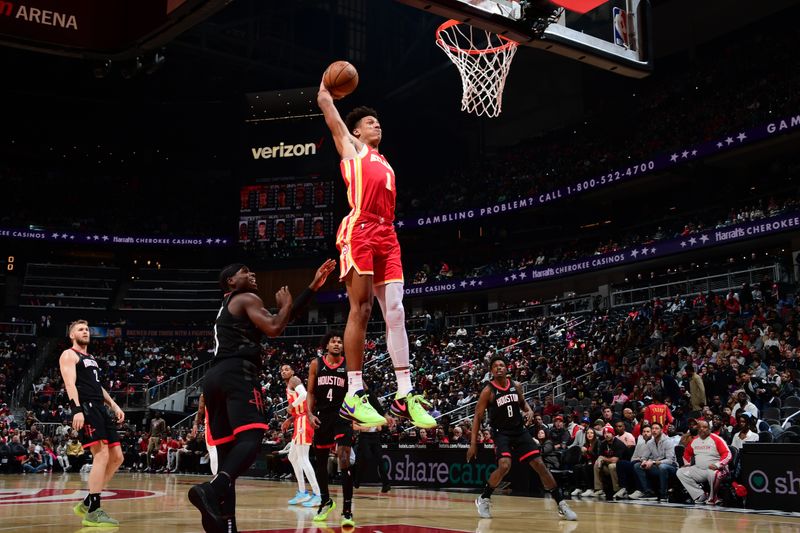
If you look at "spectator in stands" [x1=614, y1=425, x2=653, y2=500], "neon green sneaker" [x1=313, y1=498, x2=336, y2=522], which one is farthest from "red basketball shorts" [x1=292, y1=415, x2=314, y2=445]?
"spectator in stands" [x1=614, y1=425, x2=653, y2=500]

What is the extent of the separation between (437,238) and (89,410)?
27.9 meters

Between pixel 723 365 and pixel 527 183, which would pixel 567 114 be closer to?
pixel 527 183

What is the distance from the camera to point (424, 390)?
23.1 metres

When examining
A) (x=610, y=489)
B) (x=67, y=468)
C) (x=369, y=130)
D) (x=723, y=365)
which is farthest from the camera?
(x=67, y=468)

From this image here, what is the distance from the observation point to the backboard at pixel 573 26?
6672 millimetres

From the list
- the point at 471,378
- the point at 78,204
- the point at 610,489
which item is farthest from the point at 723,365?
the point at 78,204

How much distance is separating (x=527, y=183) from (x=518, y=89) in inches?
262

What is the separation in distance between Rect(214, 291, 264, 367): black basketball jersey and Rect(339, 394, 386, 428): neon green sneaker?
2.82 feet

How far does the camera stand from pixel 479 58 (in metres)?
9.18

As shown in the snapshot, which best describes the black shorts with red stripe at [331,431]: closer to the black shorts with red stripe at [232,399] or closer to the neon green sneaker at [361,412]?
the black shorts with red stripe at [232,399]

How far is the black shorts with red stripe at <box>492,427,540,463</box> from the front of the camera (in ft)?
33.0

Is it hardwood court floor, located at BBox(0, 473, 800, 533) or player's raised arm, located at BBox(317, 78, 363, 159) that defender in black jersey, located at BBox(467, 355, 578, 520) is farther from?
player's raised arm, located at BBox(317, 78, 363, 159)

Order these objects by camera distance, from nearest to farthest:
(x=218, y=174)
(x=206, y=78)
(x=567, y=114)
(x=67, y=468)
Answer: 1. (x=67, y=468)
2. (x=567, y=114)
3. (x=206, y=78)
4. (x=218, y=174)

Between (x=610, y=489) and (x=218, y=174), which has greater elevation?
(x=218, y=174)
